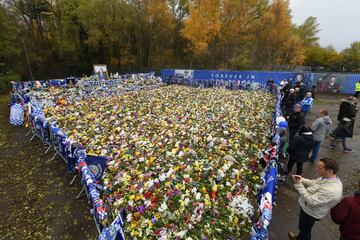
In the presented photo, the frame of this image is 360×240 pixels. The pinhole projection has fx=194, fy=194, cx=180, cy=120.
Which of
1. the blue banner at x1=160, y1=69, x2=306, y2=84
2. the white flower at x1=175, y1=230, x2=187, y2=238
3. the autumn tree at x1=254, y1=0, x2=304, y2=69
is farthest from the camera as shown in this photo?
the autumn tree at x1=254, y1=0, x2=304, y2=69

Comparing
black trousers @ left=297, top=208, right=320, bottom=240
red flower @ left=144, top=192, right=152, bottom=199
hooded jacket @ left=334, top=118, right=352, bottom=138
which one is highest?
hooded jacket @ left=334, top=118, right=352, bottom=138

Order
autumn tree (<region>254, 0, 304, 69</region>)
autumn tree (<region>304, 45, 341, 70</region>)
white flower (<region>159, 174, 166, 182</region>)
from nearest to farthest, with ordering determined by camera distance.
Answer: white flower (<region>159, 174, 166, 182</region>)
autumn tree (<region>254, 0, 304, 69</region>)
autumn tree (<region>304, 45, 341, 70</region>)

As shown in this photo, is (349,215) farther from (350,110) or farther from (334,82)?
(334,82)

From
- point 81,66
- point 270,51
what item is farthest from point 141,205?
point 270,51

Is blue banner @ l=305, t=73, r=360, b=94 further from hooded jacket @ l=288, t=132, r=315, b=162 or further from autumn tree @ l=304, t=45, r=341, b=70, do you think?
autumn tree @ l=304, t=45, r=341, b=70

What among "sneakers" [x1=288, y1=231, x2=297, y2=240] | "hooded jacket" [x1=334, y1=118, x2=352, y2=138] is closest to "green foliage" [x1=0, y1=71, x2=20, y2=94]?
"sneakers" [x1=288, y1=231, x2=297, y2=240]

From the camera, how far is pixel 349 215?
2270 millimetres

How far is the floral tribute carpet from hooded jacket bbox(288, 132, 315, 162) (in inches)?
39.9

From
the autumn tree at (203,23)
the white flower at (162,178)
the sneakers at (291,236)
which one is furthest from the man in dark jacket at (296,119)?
the autumn tree at (203,23)

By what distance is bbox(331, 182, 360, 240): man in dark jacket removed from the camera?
221 cm

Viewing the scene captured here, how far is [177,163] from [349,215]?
3.43 m

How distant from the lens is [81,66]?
26.8m

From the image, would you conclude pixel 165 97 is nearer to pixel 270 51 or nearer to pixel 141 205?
pixel 141 205

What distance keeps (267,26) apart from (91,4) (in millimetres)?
22462
